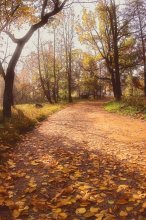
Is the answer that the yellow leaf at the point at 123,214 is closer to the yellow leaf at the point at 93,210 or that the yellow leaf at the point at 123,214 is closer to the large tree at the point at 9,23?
the yellow leaf at the point at 93,210

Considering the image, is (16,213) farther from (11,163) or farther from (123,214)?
(11,163)

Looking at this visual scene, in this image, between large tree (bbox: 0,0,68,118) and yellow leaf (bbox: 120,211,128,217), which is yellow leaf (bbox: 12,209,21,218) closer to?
yellow leaf (bbox: 120,211,128,217)

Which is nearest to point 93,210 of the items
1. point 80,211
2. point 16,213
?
point 80,211

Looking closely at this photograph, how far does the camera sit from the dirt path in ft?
14.8

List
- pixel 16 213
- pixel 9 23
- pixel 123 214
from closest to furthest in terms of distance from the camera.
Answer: pixel 123 214
pixel 16 213
pixel 9 23

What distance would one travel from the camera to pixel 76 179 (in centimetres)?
Answer: 591

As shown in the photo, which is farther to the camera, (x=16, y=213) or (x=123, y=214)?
(x=16, y=213)

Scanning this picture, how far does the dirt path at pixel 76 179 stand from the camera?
4504mm

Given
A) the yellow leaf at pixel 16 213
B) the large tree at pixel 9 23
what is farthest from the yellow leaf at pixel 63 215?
the large tree at pixel 9 23

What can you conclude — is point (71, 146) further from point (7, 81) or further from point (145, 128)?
point (7, 81)

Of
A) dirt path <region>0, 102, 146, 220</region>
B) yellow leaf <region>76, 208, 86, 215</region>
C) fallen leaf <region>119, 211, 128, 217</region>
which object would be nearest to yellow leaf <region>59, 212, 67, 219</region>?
dirt path <region>0, 102, 146, 220</region>

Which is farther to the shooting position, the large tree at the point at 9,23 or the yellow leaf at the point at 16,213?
the large tree at the point at 9,23

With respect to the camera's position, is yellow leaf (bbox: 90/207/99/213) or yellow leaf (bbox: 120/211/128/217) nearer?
yellow leaf (bbox: 120/211/128/217)

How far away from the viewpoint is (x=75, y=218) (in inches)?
169
